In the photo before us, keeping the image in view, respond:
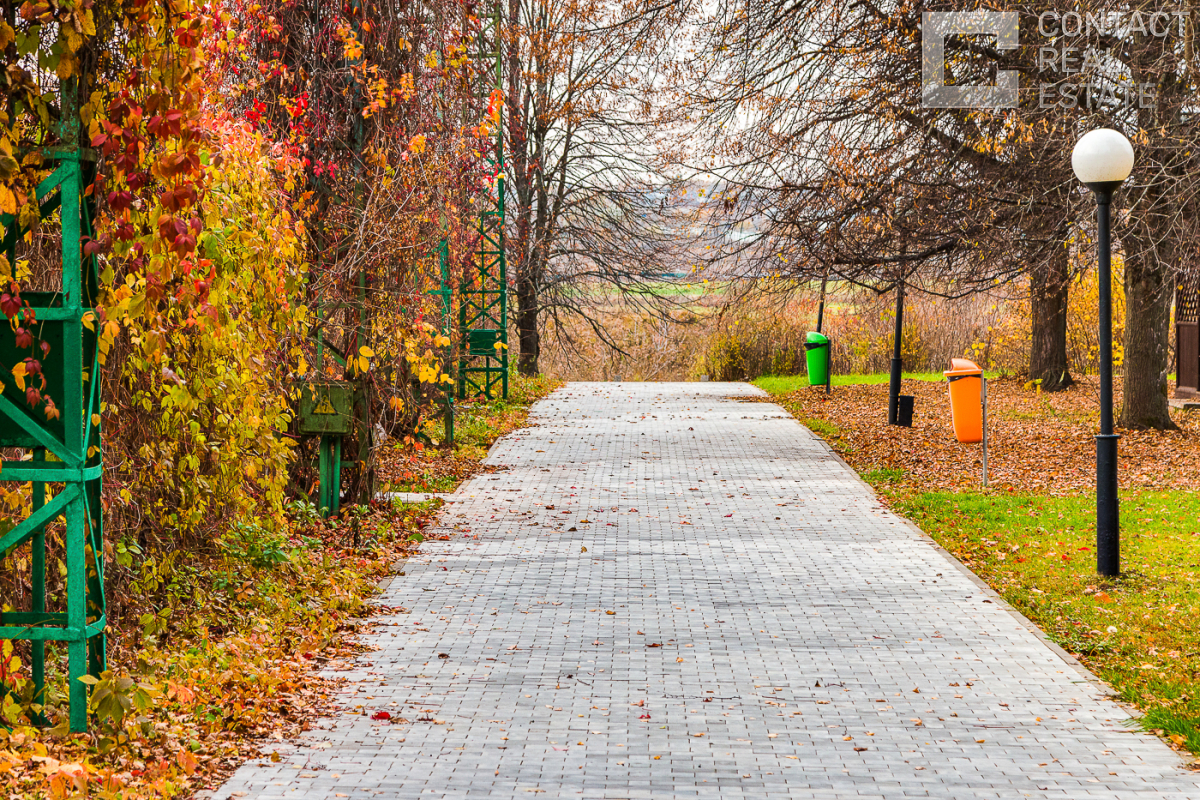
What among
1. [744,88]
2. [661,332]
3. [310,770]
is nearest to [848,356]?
[661,332]

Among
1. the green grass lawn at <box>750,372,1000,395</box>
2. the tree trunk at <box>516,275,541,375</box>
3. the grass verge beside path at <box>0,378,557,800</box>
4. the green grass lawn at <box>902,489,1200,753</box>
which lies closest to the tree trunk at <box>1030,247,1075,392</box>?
the green grass lawn at <box>750,372,1000,395</box>

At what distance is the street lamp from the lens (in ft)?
27.0

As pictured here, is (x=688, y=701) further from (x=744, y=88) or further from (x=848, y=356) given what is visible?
(x=848, y=356)

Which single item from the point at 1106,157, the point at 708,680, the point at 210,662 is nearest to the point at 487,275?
the point at 1106,157

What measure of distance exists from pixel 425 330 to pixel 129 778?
526cm

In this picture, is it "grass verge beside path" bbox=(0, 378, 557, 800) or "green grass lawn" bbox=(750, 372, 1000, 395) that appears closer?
"grass verge beside path" bbox=(0, 378, 557, 800)

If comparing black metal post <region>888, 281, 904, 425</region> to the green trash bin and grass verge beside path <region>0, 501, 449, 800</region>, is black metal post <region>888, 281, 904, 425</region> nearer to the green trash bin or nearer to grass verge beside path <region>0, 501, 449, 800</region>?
the green trash bin

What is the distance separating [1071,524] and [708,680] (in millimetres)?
5692

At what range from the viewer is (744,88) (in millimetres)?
16641

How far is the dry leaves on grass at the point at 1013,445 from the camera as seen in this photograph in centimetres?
1299

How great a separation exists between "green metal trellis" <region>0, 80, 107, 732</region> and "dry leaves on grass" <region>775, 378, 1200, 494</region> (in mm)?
9718

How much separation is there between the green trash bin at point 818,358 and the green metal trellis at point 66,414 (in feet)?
68.0

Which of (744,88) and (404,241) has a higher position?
(744,88)

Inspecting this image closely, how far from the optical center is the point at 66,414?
476 centimetres
